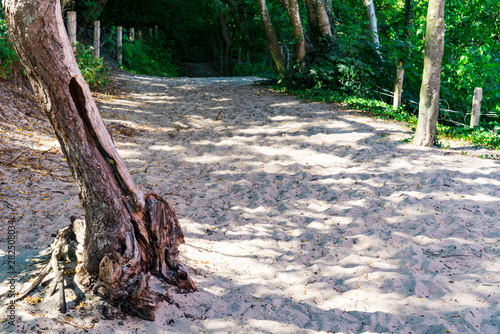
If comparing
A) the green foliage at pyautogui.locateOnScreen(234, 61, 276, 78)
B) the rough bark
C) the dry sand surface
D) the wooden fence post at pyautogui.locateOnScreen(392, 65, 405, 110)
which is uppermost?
the rough bark

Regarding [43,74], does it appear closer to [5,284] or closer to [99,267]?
[99,267]

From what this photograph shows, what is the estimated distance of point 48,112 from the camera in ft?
10.1

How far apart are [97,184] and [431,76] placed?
259 inches

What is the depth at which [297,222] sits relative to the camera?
576 centimetres

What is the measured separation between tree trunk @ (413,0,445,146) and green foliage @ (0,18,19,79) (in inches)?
326

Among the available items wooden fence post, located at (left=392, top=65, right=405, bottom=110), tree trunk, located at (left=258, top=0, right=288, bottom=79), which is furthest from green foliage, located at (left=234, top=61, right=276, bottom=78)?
wooden fence post, located at (left=392, top=65, right=405, bottom=110)

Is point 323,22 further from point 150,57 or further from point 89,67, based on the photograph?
point 150,57

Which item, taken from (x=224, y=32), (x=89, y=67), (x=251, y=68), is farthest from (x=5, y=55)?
(x=224, y=32)

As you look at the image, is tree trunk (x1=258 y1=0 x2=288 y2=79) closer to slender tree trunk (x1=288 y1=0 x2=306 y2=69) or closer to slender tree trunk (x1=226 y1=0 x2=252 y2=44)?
slender tree trunk (x1=288 y1=0 x2=306 y2=69)

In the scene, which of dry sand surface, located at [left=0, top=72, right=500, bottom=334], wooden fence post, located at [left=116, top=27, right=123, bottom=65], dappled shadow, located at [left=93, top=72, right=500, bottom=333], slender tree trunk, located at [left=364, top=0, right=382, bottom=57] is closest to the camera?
dry sand surface, located at [left=0, top=72, right=500, bottom=334]

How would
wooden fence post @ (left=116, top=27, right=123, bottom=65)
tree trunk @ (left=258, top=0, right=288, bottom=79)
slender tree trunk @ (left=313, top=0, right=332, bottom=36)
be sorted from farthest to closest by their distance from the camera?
wooden fence post @ (left=116, top=27, right=123, bottom=65)
tree trunk @ (left=258, top=0, right=288, bottom=79)
slender tree trunk @ (left=313, top=0, right=332, bottom=36)

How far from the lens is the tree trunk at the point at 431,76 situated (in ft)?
25.0

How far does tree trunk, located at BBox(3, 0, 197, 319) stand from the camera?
2.88 metres

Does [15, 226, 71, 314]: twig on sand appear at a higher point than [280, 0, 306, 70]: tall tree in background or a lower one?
lower
